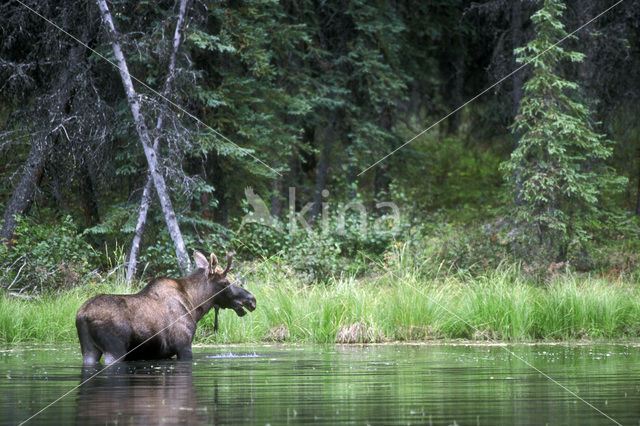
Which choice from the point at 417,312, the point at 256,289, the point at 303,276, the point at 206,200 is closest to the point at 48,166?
the point at 206,200

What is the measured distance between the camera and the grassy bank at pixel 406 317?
13.8m

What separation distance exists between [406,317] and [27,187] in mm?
10174

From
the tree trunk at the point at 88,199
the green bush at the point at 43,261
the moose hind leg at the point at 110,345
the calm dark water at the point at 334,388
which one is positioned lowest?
the calm dark water at the point at 334,388

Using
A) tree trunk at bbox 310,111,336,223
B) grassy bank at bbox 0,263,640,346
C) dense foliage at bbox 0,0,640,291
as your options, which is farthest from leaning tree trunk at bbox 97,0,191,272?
tree trunk at bbox 310,111,336,223

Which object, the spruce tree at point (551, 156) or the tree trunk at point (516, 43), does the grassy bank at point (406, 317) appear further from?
the tree trunk at point (516, 43)

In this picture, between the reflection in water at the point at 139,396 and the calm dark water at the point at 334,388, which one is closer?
the reflection in water at the point at 139,396

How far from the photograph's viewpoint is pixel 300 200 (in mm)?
27297

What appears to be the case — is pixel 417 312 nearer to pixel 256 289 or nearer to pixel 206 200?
pixel 256 289

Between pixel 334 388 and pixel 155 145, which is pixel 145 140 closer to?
pixel 155 145

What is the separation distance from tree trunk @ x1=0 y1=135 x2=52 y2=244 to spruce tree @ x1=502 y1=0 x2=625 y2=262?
1005cm

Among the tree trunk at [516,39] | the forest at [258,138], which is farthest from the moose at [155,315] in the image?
the tree trunk at [516,39]

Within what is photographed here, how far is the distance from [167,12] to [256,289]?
8068mm

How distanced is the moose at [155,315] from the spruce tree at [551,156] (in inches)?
386

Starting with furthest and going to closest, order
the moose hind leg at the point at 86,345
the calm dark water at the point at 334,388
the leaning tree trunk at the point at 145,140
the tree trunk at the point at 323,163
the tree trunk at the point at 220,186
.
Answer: the tree trunk at the point at 323,163 < the tree trunk at the point at 220,186 < the leaning tree trunk at the point at 145,140 < the moose hind leg at the point at 86,345 < the calm dark water at the point at 334,388
